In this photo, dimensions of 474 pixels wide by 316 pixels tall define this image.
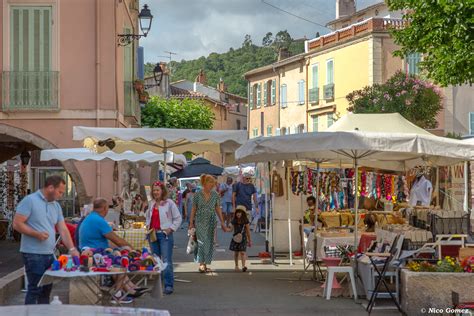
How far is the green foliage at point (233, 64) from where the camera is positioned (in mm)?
108125

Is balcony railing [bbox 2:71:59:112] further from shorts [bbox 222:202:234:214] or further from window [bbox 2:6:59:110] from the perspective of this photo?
shorts [bbox 222:202:234:214]

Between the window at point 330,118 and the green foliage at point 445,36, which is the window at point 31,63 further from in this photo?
the window at point 330,118

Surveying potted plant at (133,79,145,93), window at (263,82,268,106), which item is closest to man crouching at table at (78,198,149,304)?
potted plant at (133,79,145,93)

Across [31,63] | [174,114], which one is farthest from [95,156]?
[174,114]

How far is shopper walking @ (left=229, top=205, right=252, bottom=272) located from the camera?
1784 cm

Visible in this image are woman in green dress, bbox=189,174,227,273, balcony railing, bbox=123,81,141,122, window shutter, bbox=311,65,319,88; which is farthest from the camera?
window shutter, bbox=311,65,319,88

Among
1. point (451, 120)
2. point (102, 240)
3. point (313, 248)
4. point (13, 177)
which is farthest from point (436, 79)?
point (451, 120)

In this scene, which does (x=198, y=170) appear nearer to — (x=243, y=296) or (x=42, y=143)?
(x=42, y=143)

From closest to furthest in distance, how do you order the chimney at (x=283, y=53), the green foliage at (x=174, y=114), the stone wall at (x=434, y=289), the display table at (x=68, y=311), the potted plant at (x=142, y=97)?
the display table at (x=68, y=311) < the stone wall at (x=434, y=289) < the potted plant at (x=142, y=97) < the green foliage at (x=174, y=114) < the chimney at (x=283, y=53)

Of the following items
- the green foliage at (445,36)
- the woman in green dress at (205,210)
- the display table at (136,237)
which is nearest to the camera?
the display table at (136,237)

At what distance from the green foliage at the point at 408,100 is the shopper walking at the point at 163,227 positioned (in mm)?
26964

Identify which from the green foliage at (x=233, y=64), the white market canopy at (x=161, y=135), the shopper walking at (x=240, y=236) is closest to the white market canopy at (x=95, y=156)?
the shopper walking at (x=240, y=236)

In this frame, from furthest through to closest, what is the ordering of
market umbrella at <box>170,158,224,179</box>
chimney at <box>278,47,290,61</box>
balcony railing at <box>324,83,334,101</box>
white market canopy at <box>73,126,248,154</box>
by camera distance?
chimney at <box>278,47,290,61</box> → balcony railing at <box>324,83,334,101</box> → market umbrella at <box>170,158,224,179</box> → white market canopy at <box>73,126,248,154</box>

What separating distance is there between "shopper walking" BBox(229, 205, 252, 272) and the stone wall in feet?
19.7
